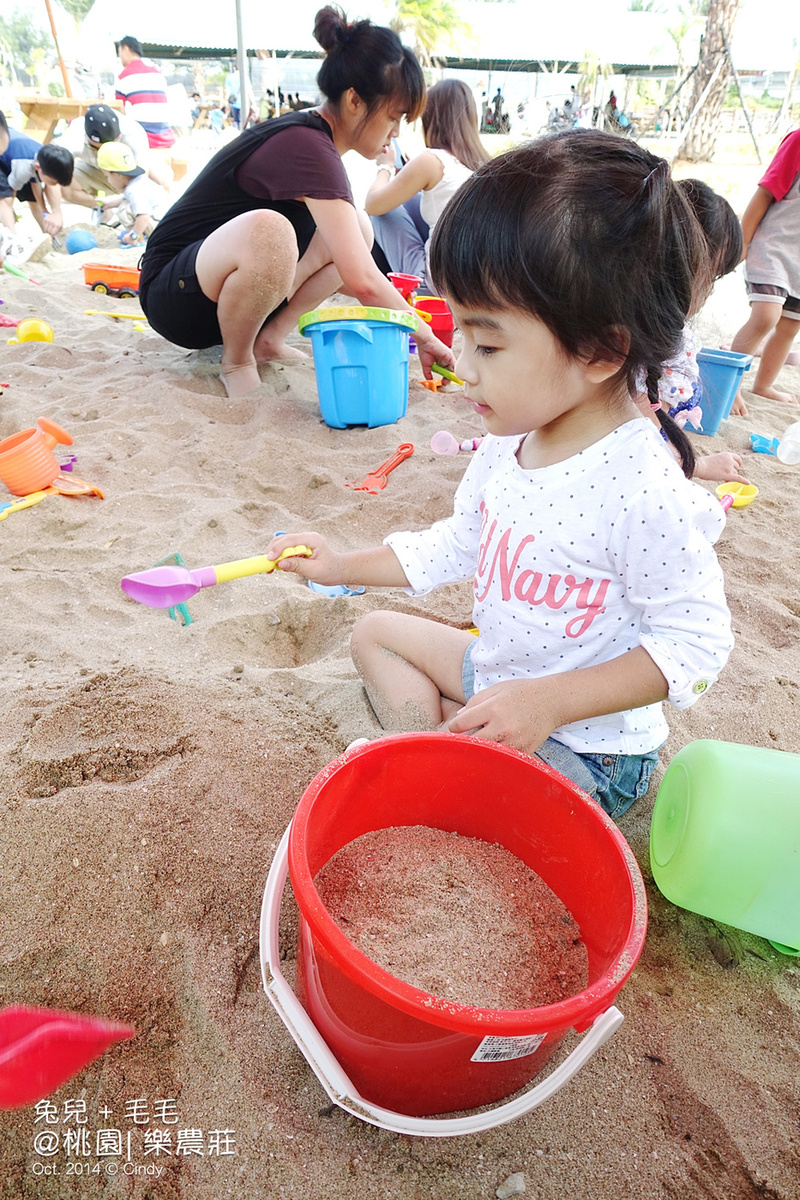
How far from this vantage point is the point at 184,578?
1.23 metres

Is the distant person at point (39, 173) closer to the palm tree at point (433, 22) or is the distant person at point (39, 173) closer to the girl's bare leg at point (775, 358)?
the girl's bare leg at point (775, 358)

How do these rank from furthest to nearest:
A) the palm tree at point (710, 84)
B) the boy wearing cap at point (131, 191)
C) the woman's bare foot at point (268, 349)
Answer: the palm tree at point (710, 84), the boy wearing cap at point (131, 191), the woman's bare foot at point (268, 349)

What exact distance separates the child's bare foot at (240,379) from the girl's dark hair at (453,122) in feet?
4.58

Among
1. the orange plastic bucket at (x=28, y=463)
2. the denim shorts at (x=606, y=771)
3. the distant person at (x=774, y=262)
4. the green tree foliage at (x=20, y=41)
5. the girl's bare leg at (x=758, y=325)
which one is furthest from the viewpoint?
the green tree foliage at (x=20, y=41)

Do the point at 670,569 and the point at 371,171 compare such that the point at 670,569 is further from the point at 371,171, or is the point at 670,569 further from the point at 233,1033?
the point at 371,171

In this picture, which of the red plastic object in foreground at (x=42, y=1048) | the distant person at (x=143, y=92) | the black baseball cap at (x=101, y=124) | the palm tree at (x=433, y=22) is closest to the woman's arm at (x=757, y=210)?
the red plastic object in foreground at (x=42, y=1048)

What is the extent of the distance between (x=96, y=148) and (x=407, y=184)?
161 inches

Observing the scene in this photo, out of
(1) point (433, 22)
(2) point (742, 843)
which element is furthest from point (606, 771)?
(1) point (433, 22)

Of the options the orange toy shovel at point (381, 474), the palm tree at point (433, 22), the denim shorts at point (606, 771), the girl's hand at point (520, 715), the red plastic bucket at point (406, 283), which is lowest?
the orange toy shovel at point (381, 474)

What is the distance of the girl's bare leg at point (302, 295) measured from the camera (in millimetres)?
2807

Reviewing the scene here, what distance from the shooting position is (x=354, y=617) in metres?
1.50

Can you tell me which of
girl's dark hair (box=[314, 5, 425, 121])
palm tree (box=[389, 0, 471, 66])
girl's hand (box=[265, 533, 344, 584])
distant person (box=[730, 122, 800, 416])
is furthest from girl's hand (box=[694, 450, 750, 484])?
palm tree (box=[389, 0, 471, 66])

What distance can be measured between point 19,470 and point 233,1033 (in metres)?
1.49

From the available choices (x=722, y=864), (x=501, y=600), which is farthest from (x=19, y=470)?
(x=722, y=864)
